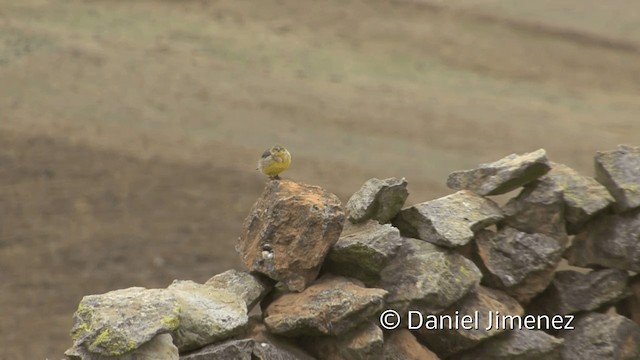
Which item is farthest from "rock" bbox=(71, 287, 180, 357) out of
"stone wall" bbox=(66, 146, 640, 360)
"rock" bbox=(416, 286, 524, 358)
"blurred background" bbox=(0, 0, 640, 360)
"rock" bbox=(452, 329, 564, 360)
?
"blurred background" bbox=(0, 0, 640, 360)

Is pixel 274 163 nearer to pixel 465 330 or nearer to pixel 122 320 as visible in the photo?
pixel 465 330

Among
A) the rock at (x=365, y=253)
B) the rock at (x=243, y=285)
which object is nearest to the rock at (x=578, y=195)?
the rock at (x=365, y=253)

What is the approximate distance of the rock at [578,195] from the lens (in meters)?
6.01

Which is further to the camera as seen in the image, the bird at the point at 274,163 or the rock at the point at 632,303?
the rock at the point at 632,303

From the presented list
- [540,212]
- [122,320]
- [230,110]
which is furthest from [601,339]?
[230,110]

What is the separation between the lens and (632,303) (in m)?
6.23

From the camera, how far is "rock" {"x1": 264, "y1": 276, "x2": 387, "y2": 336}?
16.7ft

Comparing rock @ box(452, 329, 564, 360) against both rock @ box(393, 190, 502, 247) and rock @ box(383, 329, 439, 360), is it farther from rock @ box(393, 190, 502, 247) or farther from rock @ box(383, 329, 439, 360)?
rock @ box(393, 190, 502, 247)

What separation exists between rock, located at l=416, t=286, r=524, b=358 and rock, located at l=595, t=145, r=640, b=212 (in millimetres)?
970

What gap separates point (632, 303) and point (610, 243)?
423mm

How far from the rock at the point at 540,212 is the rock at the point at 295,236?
3.87 feet

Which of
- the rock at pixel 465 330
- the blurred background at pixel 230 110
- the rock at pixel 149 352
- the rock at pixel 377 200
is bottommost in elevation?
the blurred background at pixel 230 110

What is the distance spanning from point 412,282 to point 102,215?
941 cm

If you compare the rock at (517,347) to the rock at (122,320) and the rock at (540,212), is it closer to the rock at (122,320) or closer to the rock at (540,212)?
the rock at (540,212)
